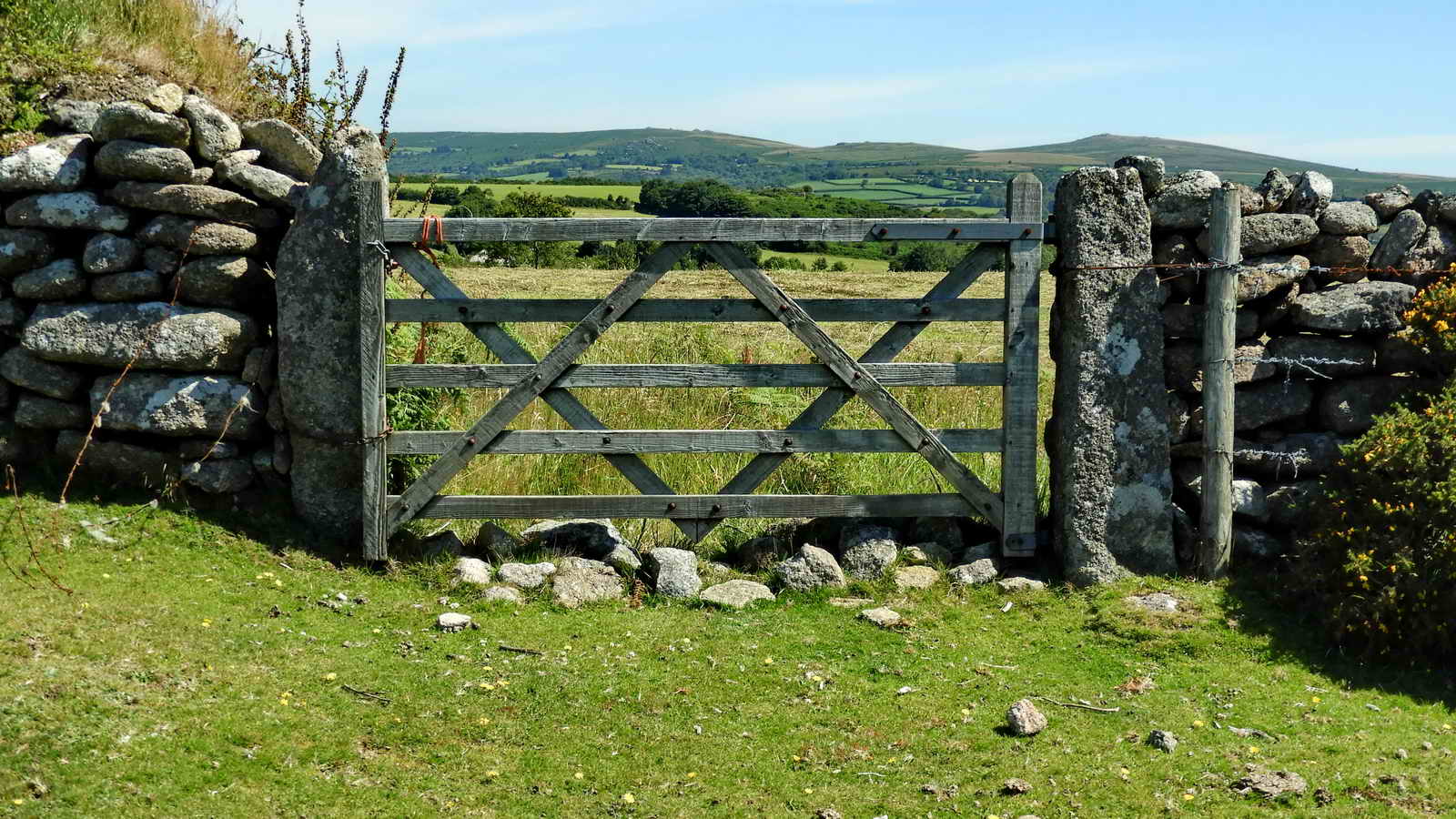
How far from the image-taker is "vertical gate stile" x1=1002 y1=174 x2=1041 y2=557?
7.81 metres

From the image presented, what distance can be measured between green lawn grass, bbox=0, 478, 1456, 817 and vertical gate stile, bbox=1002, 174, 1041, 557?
2.20 ft

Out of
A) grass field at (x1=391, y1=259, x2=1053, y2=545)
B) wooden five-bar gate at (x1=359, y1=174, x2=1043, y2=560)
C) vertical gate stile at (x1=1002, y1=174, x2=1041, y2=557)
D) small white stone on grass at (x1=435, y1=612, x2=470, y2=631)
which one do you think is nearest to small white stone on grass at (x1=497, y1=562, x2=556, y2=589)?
wooden five-bar gate at (x1=359, y1=174, x2=1043, y2=560)

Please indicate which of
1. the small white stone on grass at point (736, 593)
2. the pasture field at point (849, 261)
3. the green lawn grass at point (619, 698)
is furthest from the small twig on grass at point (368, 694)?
the pasture field at point (849, 261)

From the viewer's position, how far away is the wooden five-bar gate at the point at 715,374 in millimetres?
7762

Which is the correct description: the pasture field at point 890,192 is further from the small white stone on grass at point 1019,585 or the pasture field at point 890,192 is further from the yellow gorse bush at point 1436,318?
the small white stone on grass at point 1019,585

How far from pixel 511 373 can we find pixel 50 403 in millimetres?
3164

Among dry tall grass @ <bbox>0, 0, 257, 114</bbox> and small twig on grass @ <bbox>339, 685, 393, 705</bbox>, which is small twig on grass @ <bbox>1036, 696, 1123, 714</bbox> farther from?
dry tall grass @ <bbox>0, 0, 257, 114</bbox>

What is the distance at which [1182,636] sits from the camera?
7016 millimetres

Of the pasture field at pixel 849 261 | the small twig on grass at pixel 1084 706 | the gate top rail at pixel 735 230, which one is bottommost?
the small twig on grass at pixel 1084 706

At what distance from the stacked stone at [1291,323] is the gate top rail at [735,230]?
41.3 inches

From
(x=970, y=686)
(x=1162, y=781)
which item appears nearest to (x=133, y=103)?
(x=970, y=686)

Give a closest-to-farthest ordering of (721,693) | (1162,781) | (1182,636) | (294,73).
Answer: (1162,781), (721,693), (1182,636), (294,73)

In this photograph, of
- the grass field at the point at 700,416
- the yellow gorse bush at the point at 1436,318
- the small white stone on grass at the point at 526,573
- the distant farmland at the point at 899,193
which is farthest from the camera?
the distant farmland at the point at 899,193

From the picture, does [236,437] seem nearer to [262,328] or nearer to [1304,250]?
[262,328]
